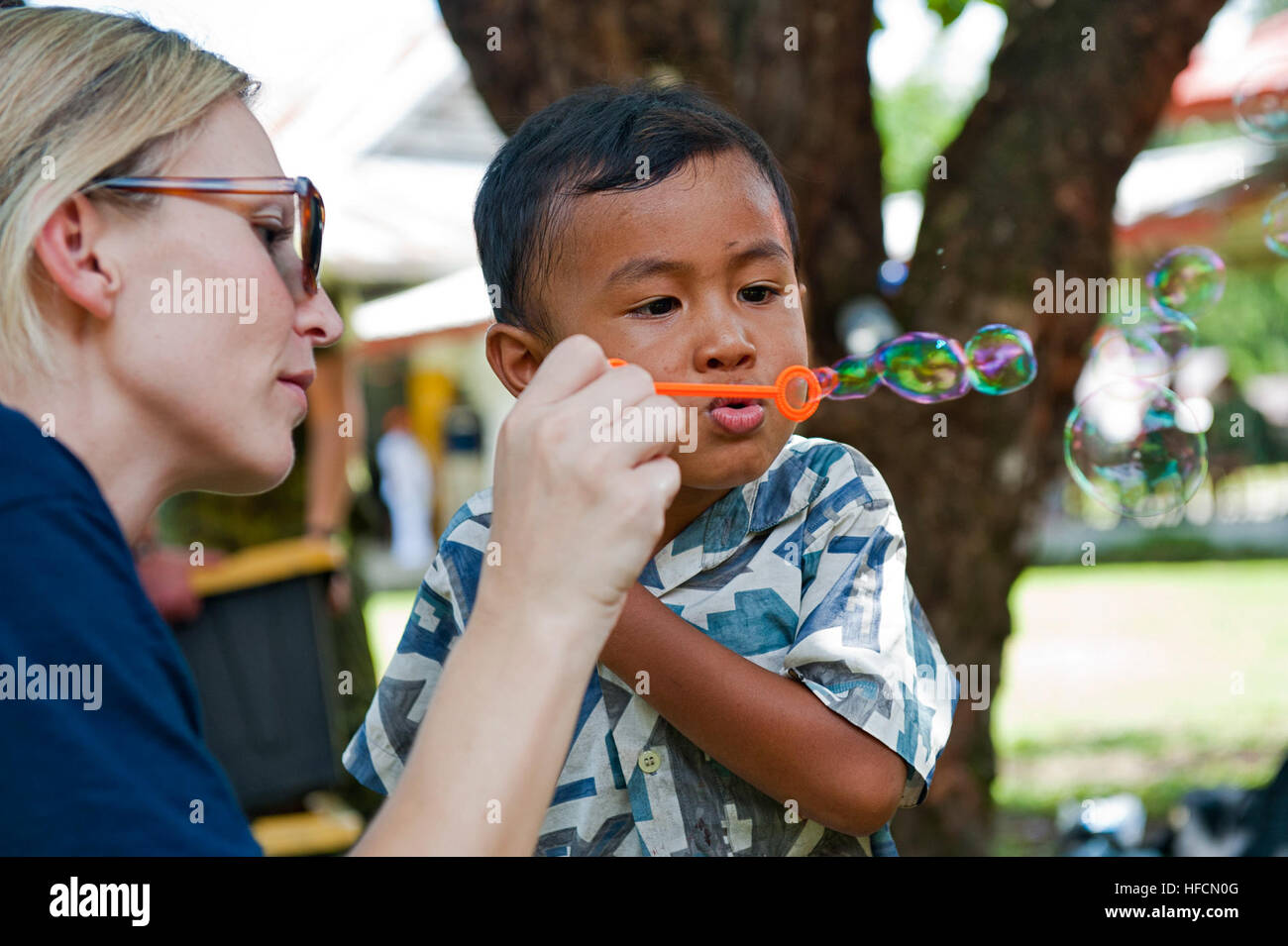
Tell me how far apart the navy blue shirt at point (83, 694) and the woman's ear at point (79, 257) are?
0.17m

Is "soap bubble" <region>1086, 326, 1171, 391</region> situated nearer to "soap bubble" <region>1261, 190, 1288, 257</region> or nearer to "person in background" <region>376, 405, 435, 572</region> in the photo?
"soap bubble" <region>1261, 190, 1288, 257</region>

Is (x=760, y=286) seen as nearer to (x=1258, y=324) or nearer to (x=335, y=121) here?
(x=335, y=121)

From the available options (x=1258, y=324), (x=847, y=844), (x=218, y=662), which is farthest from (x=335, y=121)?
(x=1258, y=324)

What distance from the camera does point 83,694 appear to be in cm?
86

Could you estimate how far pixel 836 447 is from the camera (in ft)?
4.83

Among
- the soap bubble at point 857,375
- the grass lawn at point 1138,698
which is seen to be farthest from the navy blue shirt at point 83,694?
the grass lawn at point 1138,698

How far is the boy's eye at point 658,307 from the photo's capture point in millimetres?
1341

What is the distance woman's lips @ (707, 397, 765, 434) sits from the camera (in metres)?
1.31

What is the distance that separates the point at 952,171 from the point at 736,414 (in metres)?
1.75

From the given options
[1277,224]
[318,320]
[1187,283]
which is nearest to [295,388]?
[318,320]

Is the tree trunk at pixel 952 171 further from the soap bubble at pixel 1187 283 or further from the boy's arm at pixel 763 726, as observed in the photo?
the boy's arm at pixel 763 726

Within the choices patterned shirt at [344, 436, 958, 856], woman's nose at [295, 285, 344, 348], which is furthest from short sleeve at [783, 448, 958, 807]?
woman's nose at [295, 285, 344, 348]

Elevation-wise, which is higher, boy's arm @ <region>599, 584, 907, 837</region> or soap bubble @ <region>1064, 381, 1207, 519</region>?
soap bubble @ <region>1064, 381, 1207, 519</region>
